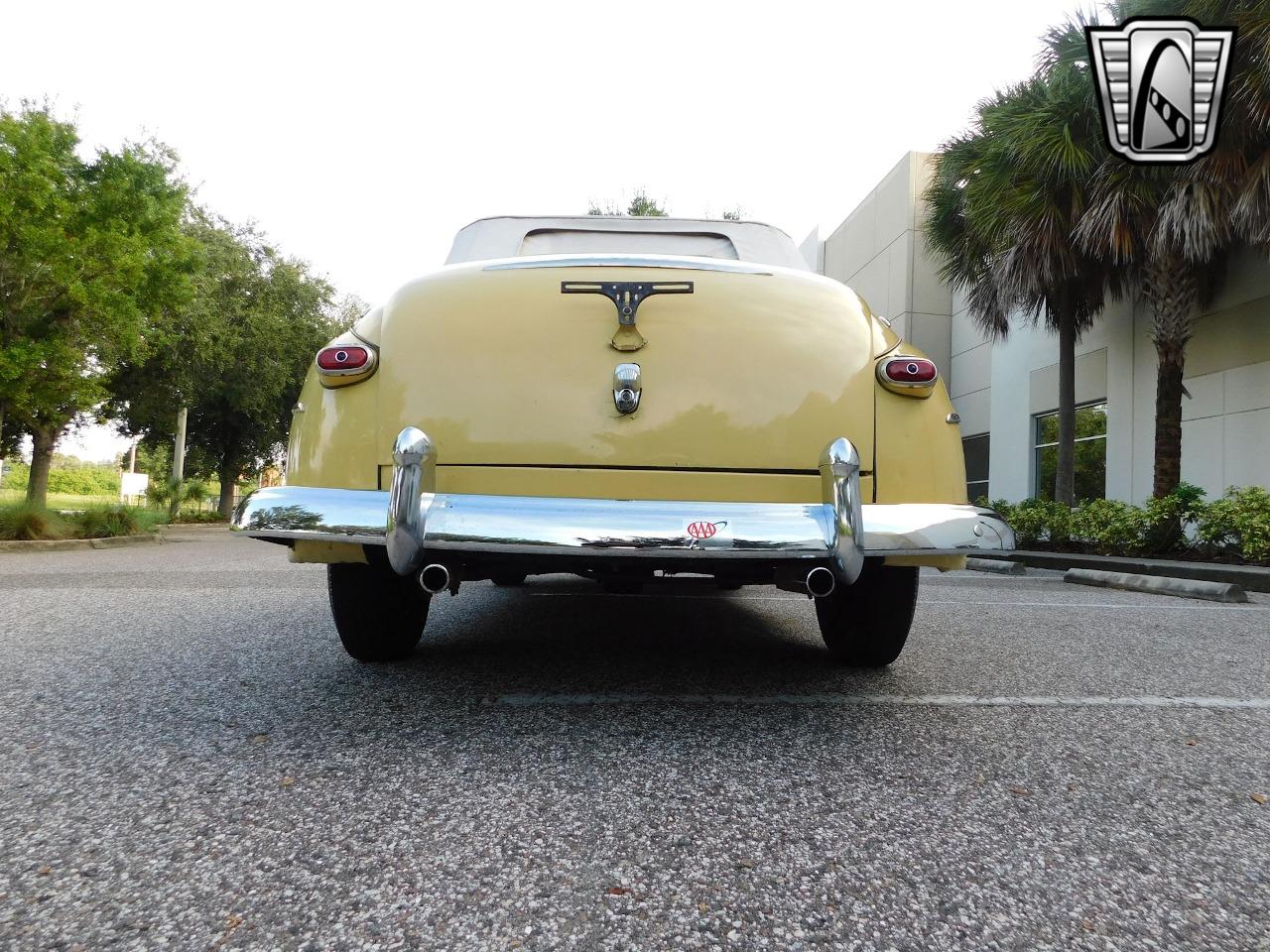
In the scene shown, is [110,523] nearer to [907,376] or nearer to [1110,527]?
[907,376]

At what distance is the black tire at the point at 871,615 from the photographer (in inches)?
107

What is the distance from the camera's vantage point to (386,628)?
9.57 ft

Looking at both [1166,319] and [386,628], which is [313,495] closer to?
[386,628]

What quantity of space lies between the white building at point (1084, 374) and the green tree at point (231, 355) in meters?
15.8

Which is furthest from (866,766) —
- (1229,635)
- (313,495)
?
(1229,635)

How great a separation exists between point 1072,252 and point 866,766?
11311mm

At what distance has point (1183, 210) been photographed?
9.32 meters

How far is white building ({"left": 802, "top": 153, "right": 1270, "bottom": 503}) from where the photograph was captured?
10758mm

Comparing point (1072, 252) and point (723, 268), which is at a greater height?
point (1072, 252)

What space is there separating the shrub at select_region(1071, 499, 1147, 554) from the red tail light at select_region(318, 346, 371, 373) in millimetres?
10847

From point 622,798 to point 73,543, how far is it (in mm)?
13400

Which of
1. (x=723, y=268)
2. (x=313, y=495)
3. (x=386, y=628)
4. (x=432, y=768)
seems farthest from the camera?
(x=386, y=628)

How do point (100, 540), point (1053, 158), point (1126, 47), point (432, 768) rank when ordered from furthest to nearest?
1. point (100, 540)
2. point (1053, 158)
3. point (1126, 47)
4. point (432, 768)

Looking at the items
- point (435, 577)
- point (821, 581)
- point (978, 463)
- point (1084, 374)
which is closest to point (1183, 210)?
point (1084, 374)
